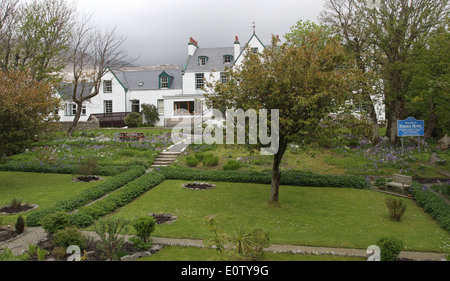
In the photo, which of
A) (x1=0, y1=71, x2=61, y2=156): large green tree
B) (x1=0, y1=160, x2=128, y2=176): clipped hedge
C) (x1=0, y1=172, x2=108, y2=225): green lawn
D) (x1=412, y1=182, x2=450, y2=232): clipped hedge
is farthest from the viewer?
(x1=0, y1=160, x2=128, y2=176): clipped hedge

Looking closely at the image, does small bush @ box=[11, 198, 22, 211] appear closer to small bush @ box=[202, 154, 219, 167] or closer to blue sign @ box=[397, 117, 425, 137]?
small bush @ box=[202, 154, 219, 167]

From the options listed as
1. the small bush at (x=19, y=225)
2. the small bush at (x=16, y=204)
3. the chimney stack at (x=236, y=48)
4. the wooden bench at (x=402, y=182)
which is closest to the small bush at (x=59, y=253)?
the small bush at (x=19, y=225)

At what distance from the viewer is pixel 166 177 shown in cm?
1839

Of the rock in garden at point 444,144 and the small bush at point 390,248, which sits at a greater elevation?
the rock in garden at point 444,144

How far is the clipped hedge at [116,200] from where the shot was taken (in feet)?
36.5

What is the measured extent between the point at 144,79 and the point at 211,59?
944 centimetres

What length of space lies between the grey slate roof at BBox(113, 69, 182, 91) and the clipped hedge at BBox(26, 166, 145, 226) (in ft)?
83.2

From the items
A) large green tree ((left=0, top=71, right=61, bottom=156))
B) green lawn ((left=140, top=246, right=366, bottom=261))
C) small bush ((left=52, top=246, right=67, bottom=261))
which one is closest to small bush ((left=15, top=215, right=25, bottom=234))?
small bush ((left=52, top=246, right=67, bottom=261))

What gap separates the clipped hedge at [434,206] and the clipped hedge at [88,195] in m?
13.1

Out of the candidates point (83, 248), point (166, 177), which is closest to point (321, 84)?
point (83, 248)

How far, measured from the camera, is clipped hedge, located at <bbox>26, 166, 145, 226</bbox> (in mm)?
11195

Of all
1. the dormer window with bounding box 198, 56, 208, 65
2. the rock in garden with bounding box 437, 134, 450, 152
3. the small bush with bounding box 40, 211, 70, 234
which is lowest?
the small bush with bounding box 40, 211, 70, 234

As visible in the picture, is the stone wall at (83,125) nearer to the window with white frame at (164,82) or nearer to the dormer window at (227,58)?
the window with white frame at (164,82)

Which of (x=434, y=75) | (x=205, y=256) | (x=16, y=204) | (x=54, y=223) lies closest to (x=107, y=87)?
(x=16, y=204)
